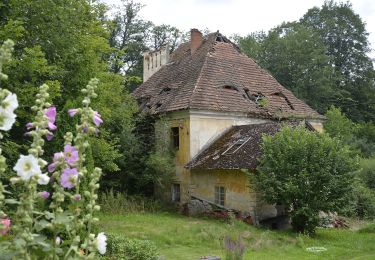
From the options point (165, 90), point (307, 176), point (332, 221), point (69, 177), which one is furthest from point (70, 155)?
point (165, 90)

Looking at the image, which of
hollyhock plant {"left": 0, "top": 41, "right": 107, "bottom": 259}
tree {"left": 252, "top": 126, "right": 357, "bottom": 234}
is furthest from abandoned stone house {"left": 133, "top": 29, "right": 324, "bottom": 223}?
hollyhock plant {"left": 0, "top": 41, "right": 107, "bottom": 259}

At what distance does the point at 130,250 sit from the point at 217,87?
14.5m

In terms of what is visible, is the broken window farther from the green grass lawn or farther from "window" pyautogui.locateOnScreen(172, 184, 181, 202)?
"window" pyautogui.locateOnScreen(172, 184, 181, 202)

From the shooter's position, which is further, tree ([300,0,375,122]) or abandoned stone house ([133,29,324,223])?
tree ([300,0,375,122])

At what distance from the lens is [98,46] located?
59.5 feet

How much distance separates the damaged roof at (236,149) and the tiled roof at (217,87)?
1690 mm

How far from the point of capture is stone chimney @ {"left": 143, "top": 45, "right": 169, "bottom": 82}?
31109 mm

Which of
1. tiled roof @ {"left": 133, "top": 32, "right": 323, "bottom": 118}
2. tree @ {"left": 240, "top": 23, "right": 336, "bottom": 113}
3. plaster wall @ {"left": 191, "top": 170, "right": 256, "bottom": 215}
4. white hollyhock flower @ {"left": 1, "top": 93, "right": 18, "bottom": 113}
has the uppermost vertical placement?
tree @ {"left": 240, "top": 23, "right": 336, "bottom": 113}

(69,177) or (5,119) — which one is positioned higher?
(5,119)

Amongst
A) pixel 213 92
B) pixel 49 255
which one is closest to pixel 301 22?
pixel 213 92

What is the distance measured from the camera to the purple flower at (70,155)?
105 inches

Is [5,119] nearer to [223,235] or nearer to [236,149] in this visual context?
[223,235]

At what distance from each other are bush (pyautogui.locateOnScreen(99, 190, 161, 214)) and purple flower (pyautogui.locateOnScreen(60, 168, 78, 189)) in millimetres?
17428

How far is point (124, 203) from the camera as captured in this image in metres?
20.7
